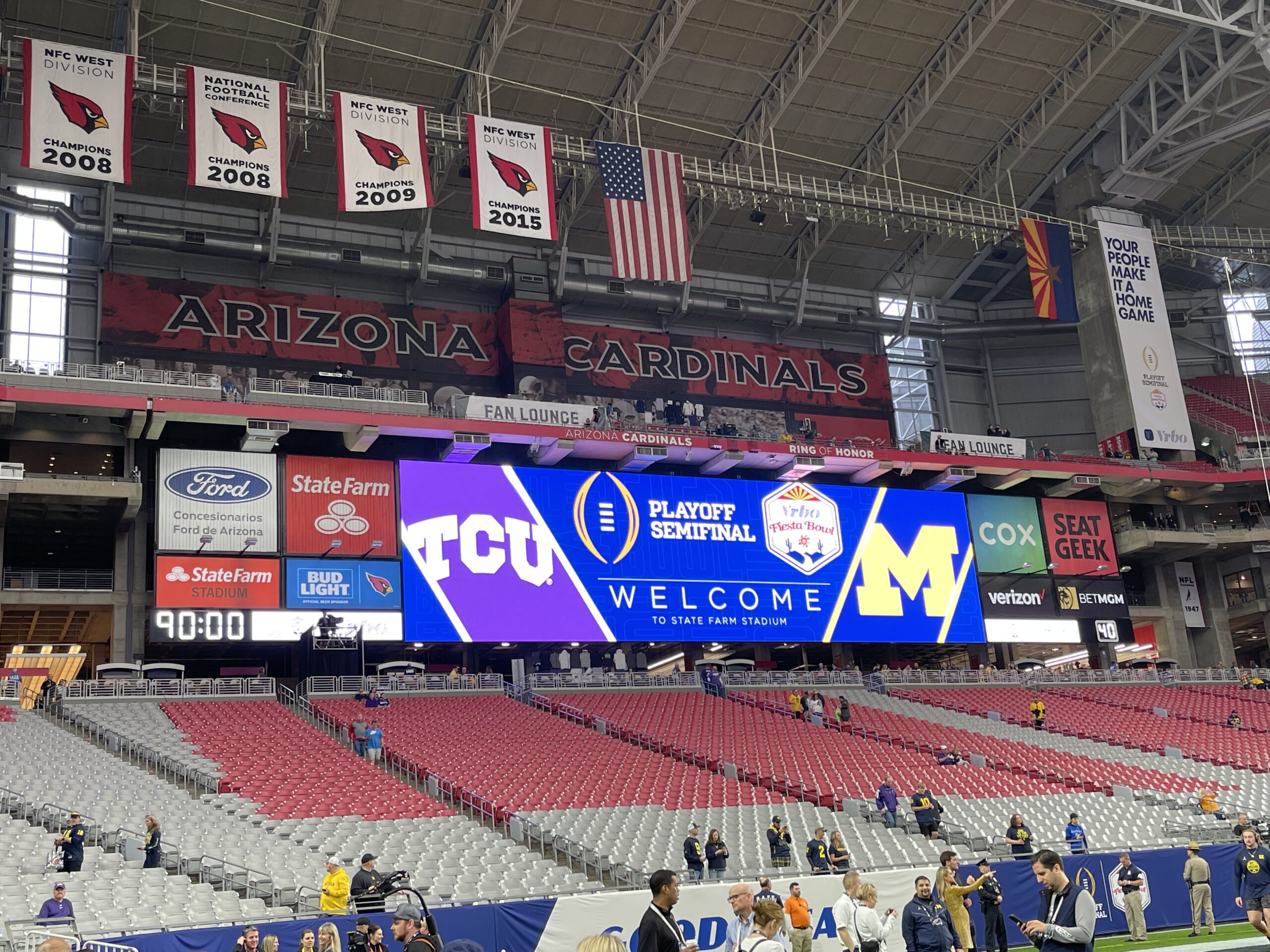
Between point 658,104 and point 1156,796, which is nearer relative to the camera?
point 1156,796

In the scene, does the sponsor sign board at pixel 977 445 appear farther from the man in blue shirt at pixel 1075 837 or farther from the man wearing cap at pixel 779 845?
the man wearing cap at pixel 779 845

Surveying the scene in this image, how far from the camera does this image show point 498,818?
77.1 feet

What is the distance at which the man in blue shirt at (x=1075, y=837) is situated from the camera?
20.9m

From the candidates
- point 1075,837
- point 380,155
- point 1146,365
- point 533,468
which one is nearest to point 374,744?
point 533,468

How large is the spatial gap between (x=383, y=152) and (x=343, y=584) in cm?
1210

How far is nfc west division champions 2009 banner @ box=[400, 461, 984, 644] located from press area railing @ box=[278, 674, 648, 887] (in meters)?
7.75

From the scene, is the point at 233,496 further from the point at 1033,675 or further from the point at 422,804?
the point at 1033,675

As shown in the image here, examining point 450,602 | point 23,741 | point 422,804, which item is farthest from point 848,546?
point 23,741

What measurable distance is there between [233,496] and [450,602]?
685 cm

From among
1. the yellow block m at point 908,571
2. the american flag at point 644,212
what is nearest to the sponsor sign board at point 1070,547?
the yellow block m at point 908,571

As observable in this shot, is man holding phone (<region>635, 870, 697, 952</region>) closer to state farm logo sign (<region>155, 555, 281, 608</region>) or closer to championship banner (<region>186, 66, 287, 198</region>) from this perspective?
championship banner (<region>186, 66, 287, 198</region>)

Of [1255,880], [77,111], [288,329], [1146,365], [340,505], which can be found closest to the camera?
[1255,880]

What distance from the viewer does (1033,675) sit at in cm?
4600

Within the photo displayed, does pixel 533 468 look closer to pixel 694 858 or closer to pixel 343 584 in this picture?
pixel 343 584
